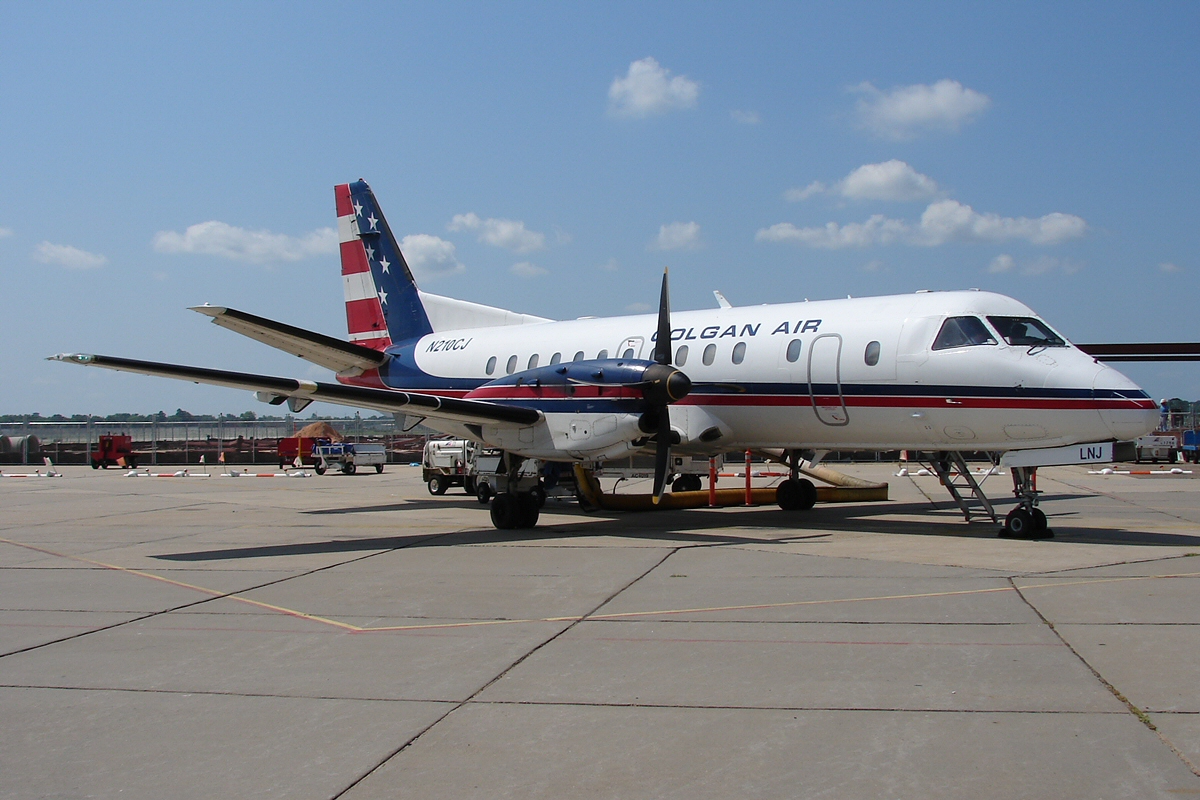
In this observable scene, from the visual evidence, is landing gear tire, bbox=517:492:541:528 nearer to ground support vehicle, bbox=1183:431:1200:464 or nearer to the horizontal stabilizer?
the horizontal stabilizer

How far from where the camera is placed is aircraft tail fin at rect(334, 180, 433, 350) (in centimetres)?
2150

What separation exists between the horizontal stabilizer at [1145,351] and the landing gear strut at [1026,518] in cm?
601

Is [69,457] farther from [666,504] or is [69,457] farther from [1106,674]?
[1106,674]

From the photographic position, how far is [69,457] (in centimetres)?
4950

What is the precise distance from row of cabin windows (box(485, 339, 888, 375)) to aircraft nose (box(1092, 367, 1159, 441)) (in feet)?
9.56

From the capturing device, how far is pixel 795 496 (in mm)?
17797

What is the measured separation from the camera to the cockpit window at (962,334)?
12750 mm

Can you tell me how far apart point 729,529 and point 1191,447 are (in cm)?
3587

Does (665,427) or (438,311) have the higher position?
(438,311)

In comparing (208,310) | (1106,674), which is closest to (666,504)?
(208,310)

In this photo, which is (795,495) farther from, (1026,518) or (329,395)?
(329,395)

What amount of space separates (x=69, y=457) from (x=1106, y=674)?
2102 inches

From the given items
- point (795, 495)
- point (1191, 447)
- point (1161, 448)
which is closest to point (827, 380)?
point (795, 495)

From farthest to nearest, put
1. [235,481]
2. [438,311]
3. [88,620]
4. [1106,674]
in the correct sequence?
[235,481], [438,311], [88,620], [1106,674]
